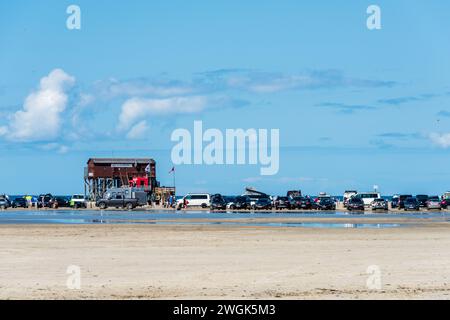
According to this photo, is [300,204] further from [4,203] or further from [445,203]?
[4,203]

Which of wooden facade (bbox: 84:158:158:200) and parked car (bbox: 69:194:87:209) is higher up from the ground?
wooden facade (bbox: 84:158:158:200)

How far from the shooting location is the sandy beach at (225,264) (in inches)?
821

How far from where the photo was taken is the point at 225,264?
26.6 meters

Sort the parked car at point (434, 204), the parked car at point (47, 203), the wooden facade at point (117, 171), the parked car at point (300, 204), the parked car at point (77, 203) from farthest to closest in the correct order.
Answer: the wooden facade at point (117, 171)
the parked car at point (47, 203)
the parked car at point (77, 203)
the parked car at point (434, 204)
the parked car at point (300, 204)

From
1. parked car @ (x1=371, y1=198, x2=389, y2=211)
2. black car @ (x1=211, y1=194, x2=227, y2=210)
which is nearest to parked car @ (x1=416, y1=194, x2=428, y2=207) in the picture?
parked car @ (x1=371, y1=198, x2=389, y2=211)

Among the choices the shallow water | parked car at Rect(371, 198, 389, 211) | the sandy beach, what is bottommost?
the sandy beach

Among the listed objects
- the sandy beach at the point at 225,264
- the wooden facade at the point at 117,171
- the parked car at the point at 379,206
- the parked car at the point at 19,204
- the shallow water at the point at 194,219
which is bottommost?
the sandy beach at the point at 225,264

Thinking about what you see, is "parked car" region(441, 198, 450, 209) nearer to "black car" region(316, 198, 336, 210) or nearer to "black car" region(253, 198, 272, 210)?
"black car" region(316, 198, 336, 210)

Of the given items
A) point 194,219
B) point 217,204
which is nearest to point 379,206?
point 217,204

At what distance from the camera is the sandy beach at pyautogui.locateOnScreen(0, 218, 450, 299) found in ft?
68.4

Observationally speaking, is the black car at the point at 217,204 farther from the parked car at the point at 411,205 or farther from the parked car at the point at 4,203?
the parked car at the point at 4,203

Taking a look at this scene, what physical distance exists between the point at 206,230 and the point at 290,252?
13816 millimetres

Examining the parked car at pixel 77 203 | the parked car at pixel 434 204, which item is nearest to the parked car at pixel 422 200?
the parked car at pixel 434 204

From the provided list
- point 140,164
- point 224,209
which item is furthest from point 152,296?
point 140,164
